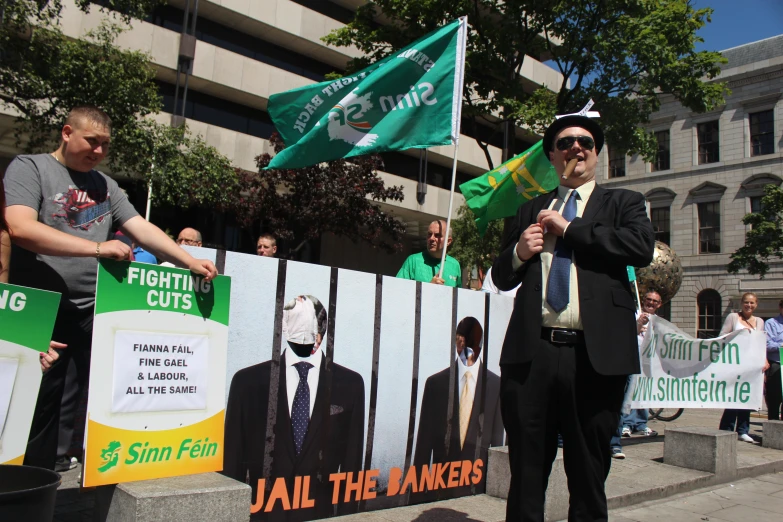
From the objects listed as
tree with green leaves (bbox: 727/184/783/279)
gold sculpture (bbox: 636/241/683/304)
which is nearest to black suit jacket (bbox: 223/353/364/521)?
gold sculpture (bbox: 636/241/683/304)

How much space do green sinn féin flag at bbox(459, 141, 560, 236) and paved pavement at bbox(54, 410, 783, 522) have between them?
2.91 meters

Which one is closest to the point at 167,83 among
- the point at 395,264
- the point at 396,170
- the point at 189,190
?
the point at 189,190

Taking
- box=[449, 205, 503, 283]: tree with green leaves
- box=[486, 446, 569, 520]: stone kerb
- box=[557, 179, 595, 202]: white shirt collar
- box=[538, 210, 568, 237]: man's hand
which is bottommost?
box=[486, 446, 569, 520]: stone kerb

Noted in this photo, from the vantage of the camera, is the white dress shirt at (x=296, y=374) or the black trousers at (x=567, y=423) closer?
the black trousers at (x=567, y=423)

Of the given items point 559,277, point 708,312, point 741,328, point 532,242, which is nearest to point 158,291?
point 532,242

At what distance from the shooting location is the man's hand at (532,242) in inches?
110

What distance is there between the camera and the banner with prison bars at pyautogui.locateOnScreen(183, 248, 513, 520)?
3479 mm

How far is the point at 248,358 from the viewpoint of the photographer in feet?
11.4

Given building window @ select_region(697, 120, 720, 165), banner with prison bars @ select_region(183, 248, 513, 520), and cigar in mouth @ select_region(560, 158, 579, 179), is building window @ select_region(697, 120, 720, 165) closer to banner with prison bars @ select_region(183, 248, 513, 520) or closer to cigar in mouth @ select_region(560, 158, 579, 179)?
banner with prison bars @ select_region(183, 248, 513, 520)

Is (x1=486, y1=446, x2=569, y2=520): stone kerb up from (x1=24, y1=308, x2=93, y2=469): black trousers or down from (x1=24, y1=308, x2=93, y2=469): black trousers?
down

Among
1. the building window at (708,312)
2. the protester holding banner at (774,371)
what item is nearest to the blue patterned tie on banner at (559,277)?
the protester holding banner at (774,371)

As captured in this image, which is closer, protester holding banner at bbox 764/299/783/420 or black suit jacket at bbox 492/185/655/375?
black suit jacket at bbox 492/185/655/375

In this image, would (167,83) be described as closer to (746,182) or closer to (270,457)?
(270,457)

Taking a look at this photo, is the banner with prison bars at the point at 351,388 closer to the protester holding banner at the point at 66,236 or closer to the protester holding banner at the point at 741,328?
the protester holding banner at the point at 66,236
